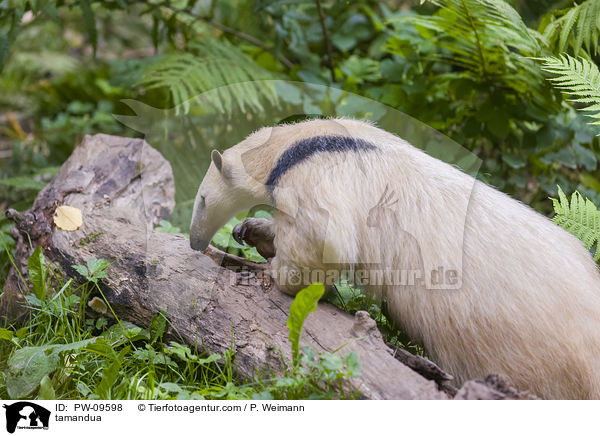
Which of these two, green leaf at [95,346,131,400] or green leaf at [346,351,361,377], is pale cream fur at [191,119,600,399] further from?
green leaf at [95,346,131,400]

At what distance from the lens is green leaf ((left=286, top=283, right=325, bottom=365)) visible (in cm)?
338

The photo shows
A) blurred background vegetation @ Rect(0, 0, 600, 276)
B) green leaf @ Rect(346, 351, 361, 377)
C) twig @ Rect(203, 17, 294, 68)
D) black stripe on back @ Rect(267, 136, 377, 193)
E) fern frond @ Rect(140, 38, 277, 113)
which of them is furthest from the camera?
twig @ Rect(203, 17, 294, 68)

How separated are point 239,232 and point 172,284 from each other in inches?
31.4

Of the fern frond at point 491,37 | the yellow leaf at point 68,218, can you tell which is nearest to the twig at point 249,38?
the fern frond at point 491,37

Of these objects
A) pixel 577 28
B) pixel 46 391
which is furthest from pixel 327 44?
pixel 46 391

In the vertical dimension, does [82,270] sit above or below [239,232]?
below

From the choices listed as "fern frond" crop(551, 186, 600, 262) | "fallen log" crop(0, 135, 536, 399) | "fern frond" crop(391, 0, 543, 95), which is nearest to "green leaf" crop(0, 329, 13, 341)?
"fallen log" crop(0, 135, 536, 399)

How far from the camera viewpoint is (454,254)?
363cm

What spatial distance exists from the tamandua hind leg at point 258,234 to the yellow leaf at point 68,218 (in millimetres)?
1266

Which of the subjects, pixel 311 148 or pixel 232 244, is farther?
pixel 232 244

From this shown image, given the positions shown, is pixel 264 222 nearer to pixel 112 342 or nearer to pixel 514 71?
pixel 112 342

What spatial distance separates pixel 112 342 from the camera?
4.04 meters

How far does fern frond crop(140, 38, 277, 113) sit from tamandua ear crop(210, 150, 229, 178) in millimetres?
1751
